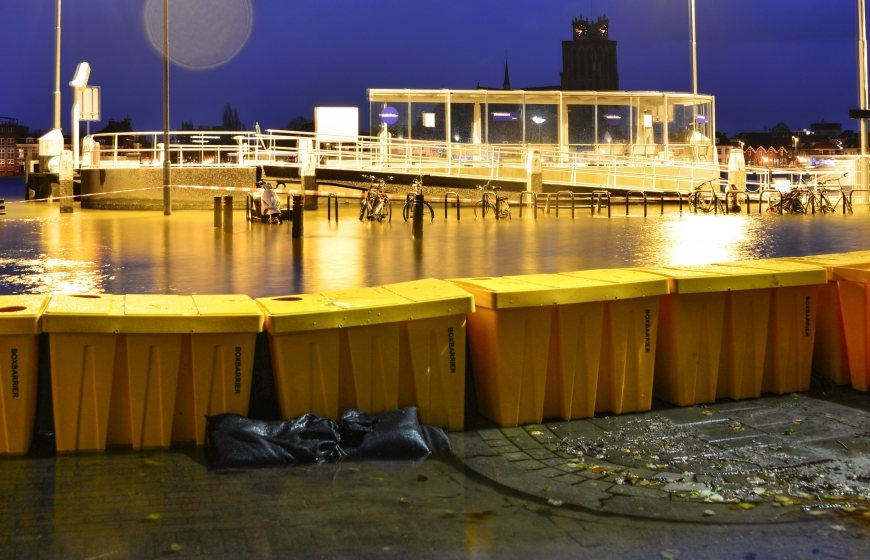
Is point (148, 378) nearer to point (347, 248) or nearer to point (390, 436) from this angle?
point (390, 436)

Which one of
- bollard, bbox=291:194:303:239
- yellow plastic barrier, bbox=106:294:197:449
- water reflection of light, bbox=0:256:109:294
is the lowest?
yellow plastic barrier, bbox=106:294:197:449

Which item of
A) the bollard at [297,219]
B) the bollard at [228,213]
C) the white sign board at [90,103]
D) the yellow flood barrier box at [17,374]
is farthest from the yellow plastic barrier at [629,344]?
the white sign board at [90,103]

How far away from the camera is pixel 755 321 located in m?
8.21

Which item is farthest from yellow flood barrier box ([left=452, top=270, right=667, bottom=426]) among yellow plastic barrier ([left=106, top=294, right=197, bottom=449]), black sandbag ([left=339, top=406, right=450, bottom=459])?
yellow plastic barrier ([left=106, top=294, right=197, bottom=449])

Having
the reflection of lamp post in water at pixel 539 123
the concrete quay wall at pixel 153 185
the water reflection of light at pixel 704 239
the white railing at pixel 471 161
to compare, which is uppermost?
the reflection of lamp post in water at pixel 539 123

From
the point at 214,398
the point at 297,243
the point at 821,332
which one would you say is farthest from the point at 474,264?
the point at 214,398

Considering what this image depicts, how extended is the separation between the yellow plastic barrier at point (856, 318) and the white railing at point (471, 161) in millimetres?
28966

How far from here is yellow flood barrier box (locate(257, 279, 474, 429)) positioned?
22.4 feet

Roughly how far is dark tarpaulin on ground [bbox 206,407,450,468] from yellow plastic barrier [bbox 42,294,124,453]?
0.66 meters

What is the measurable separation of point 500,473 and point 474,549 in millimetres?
1240

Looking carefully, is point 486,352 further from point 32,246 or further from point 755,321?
point 32,246

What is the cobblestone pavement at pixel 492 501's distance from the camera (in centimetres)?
504

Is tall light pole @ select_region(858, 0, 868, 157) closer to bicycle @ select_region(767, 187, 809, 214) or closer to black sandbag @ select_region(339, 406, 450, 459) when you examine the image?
bicycle @ select_region(767, 187, 809, 214)

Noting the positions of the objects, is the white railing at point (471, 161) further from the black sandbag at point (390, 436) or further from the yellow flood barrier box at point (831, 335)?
the black sandbag at point (390, 436)
